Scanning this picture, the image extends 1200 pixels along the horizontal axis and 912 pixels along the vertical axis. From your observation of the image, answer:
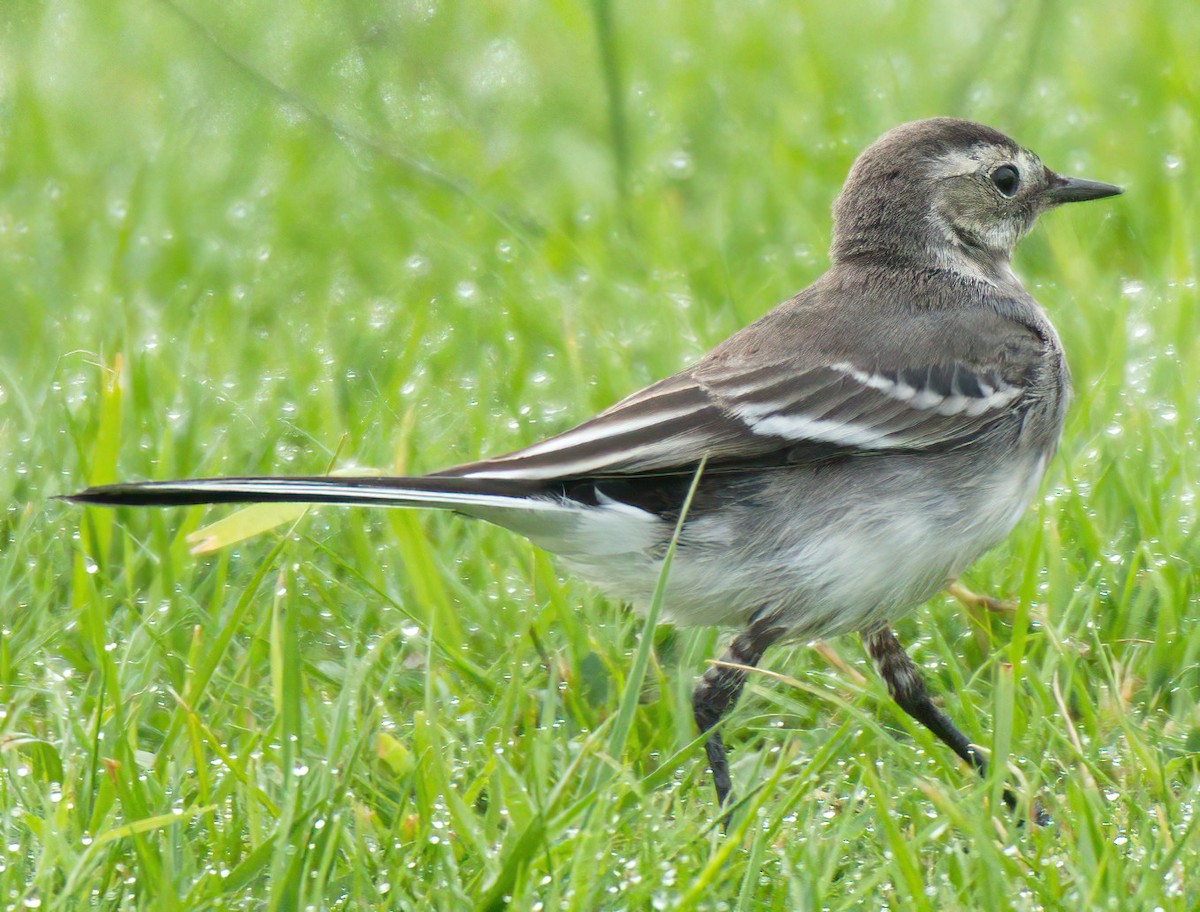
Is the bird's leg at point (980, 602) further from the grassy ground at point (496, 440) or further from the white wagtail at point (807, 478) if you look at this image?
the white wagtail at point (807, 478)

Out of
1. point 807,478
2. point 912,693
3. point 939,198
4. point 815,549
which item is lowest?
point 912,693

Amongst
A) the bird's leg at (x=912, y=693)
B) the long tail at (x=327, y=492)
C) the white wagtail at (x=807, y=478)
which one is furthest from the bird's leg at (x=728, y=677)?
the long tail at (x=327, y=492)

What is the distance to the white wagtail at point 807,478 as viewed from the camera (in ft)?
14.0

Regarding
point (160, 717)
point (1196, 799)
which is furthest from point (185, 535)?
point (1196, 799)

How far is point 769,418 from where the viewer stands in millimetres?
4375

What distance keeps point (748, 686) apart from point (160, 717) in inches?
64.2

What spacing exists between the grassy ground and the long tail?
443mm

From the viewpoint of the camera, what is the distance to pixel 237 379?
6.61 m

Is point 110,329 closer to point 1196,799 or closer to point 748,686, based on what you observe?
point 748,686

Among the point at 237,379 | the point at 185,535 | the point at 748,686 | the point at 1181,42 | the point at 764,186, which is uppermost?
the point at 1181,42

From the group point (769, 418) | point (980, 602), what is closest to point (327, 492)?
point (769, 418)

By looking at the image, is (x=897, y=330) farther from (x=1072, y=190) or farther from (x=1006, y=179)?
(x=1072, y=190)

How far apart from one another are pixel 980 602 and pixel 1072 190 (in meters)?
1.45

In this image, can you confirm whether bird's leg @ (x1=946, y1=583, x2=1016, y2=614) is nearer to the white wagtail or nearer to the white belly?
the white wagtail
